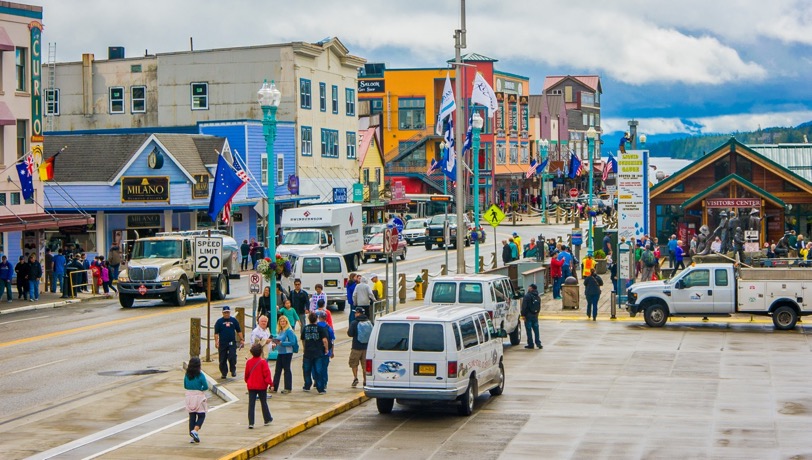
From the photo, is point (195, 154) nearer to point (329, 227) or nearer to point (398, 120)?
point (329, 227)

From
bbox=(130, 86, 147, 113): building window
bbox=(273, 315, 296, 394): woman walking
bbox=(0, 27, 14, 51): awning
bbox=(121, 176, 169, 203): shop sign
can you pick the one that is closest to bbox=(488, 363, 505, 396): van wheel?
bbox=(273, 315, 296, 394): woman walking

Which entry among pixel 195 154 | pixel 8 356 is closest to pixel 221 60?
pixel 195 154

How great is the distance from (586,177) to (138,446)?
147 metres

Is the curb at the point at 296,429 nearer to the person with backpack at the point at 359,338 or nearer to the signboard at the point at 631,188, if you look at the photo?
the person with backpack at the point at 359,338

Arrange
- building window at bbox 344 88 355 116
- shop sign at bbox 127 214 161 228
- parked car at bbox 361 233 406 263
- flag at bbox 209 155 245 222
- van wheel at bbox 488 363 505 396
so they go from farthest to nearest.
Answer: building window at bbox 344 88 355 116
parked car at bbox 361 233 406 263
shop sign at bbox 127 214 161 228
flag at bbox 209 155 245 222
van wheel at bbox 488 363 505 396

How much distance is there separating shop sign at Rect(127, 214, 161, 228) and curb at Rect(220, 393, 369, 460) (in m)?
37.3

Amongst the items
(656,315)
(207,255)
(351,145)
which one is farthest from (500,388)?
(351,145)

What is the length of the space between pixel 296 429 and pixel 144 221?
40.6 meters

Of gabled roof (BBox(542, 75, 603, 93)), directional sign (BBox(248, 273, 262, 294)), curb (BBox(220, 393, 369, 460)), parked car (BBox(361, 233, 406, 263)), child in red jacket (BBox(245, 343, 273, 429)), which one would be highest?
gabled roof (BBox(542, 75, 603, 93))

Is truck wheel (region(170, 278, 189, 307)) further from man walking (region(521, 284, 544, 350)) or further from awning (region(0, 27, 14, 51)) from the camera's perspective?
man walking (region(521, 284, 544, 350))

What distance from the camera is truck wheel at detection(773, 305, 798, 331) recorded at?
35.0 m

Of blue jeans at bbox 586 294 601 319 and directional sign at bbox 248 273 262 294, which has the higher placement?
directional sign at bbox 248 273 262 294

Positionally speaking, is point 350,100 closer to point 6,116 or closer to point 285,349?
point 6,116

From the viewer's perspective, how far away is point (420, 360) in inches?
824
